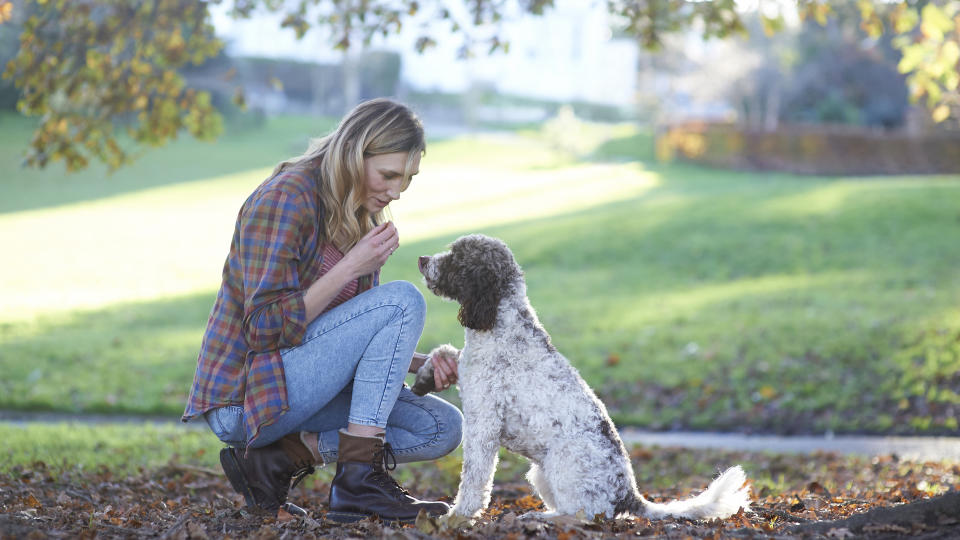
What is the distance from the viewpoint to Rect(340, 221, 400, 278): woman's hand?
3.81 meters

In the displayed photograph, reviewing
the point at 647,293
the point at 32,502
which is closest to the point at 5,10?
the point at 32,502

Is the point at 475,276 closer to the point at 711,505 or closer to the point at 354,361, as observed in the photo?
the point at 354,361

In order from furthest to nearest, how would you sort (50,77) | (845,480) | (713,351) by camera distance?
(713,351), (50,77), (845,480)

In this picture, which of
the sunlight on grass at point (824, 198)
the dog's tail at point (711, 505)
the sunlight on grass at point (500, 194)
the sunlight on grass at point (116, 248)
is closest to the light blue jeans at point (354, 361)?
the dog's tail at point (711, 505)

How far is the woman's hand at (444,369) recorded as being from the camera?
13.4 feet

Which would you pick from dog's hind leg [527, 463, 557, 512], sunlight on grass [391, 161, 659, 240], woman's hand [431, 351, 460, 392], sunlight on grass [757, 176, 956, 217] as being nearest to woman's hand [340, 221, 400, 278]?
woman's hand [431, 351, 460, 392]

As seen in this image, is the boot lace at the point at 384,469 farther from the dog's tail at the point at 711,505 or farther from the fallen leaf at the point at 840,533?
the fallen leaf at the point at 840,533

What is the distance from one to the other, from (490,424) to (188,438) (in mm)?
4237

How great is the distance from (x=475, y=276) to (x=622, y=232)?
15.5m

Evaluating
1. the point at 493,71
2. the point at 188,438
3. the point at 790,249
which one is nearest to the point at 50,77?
the point at 188,438

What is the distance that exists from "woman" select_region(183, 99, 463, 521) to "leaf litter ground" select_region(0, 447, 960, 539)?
0.81ft

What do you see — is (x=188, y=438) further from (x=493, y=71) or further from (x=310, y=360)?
(x=493, y=71)

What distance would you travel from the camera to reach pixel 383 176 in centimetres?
405

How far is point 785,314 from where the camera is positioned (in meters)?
11.2
